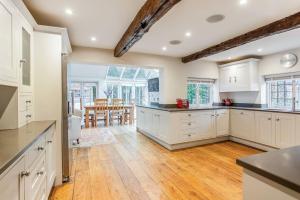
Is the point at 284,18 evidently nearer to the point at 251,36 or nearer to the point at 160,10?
the point at 251,36

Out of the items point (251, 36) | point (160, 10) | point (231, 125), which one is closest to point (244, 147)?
point (231, 125)

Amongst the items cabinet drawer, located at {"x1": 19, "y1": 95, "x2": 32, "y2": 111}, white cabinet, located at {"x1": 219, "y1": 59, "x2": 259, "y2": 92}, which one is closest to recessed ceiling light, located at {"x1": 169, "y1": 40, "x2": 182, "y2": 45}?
white cabinet, located at {"x1": 219, "y1": 59, "x2": 259, "y2": 92}

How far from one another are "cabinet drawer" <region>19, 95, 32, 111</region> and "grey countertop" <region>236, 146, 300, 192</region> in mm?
2103

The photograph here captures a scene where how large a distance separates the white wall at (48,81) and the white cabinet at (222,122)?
11.8 ft

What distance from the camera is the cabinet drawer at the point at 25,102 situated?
1864 millimetres

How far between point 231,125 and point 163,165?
251 cm

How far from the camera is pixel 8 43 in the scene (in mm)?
1555

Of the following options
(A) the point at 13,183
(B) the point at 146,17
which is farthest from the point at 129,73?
(A) the point at 13,183

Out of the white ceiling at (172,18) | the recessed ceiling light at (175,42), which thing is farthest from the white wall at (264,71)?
the recessed ceiling light at (175,42)

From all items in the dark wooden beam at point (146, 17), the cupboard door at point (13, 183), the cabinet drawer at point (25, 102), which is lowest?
the cupboard door at point (13, 183)

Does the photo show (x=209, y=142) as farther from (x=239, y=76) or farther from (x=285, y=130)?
(x=239, y=76)

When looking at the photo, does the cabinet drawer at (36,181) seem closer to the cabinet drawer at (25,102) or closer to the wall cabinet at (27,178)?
the wall cabinet at (27,178)

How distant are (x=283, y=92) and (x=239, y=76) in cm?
106

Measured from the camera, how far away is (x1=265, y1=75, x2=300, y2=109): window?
394 cm
